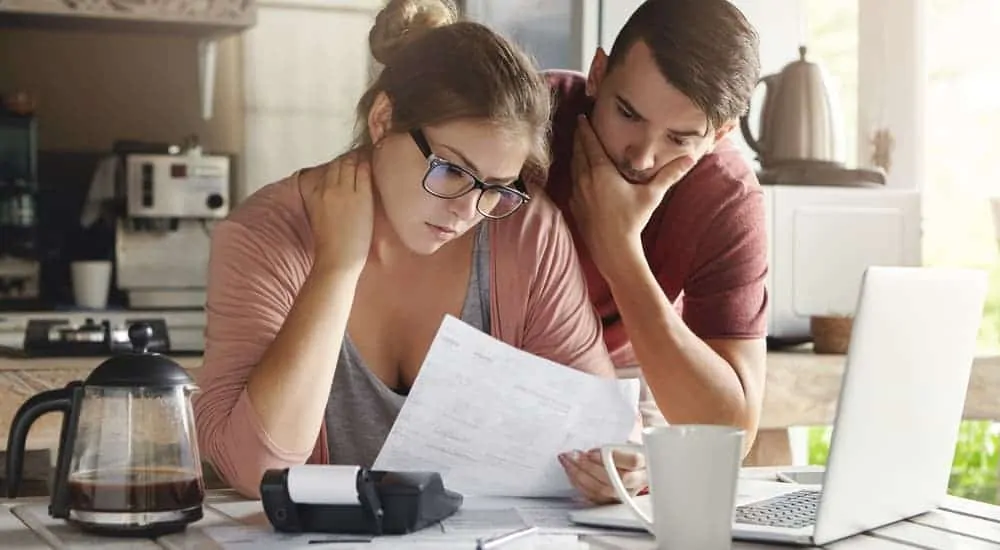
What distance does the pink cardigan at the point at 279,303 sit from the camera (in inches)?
57.0

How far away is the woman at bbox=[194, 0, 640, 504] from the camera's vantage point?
1.46m

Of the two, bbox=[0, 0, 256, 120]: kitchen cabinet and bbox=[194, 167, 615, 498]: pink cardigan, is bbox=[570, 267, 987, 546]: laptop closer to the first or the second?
bbox=[194, 167, 615, 498]: pink cardigan

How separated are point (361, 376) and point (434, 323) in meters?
0.11

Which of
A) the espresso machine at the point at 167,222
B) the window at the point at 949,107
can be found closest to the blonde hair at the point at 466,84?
the espresso machine at the point at 167,222

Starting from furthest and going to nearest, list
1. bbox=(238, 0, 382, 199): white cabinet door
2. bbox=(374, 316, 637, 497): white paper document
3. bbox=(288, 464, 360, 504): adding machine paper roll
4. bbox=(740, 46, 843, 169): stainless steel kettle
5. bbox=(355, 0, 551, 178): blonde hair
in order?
1. bbox=(238, 0, 382, 199): white cabinet door
2. bbox=(740, 46, 843, 169): stainless steel kettle
3. bbox=(355, 0, 551, 178): blonde hair
4. bbox=(374, 316, 637, 497): white paper document
5. bbox=(288, 464, 360, 504): adding machine paper roll

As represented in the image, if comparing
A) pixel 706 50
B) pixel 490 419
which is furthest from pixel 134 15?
pixel 490 419

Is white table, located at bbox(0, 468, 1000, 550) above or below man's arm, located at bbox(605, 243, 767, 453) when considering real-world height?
below

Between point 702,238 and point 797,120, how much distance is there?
3.37ft

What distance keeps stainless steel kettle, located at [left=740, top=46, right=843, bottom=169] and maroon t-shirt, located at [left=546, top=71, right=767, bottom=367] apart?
2.91 ft

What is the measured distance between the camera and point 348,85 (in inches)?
145

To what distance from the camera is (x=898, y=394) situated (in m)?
1.19

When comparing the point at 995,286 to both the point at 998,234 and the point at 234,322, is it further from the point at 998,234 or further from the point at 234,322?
the point at 234,322

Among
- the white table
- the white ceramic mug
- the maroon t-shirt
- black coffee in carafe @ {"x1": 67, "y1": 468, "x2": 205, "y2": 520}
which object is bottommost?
the white table

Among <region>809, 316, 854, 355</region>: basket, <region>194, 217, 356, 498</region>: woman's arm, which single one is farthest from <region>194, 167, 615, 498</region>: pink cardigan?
<region>809, 316, 854, 355</region>: basket
